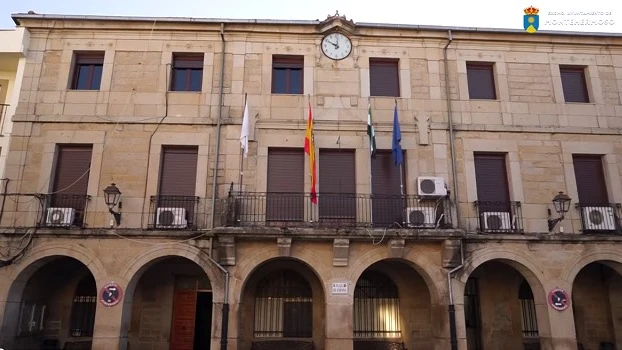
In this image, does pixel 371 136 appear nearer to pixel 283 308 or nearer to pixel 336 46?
pixel 336 46

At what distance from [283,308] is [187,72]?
724cm

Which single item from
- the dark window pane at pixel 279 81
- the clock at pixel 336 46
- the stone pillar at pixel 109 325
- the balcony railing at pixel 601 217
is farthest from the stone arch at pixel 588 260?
the stone pillar at pixel 109 325

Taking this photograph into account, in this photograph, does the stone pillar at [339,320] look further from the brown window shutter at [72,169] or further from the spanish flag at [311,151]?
the brown window shutter at [72,169]

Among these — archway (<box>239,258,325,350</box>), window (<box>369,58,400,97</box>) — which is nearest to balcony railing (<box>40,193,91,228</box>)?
archway (<box>239,258,325,350</box>)

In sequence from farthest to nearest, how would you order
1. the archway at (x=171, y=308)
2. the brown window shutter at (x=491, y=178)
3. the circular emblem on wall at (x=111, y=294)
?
the brown window shutter at (x=491, y=178)
the archway at (x=171, y=308)
the circular emblem on wall at (x=111, y=294)

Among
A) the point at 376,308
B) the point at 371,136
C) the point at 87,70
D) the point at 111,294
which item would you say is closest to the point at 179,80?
the point at 87,70

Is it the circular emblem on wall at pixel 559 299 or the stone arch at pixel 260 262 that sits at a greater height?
the stone arch at pixel 260 262

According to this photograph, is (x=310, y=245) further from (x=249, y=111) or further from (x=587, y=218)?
(x=587, y=218)

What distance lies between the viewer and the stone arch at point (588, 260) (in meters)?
12.2

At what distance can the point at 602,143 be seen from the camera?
44.5ft

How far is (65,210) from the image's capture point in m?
12.2

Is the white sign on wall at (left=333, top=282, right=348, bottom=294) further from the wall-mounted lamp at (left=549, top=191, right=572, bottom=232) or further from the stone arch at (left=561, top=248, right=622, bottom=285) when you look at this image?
the wall-mounted lamp at (left=549, top=191, right=572, bottom=232)

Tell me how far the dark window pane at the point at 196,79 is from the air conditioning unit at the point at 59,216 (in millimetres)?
4604

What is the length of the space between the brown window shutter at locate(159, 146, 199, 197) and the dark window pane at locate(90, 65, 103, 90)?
2789mm
